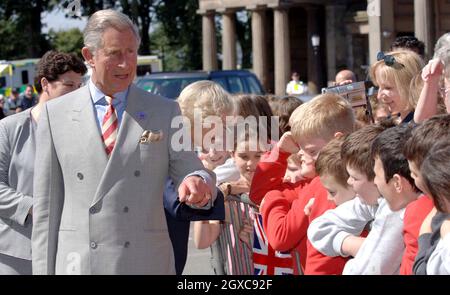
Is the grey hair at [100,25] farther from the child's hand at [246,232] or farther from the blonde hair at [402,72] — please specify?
the blonde hair at [402,72]

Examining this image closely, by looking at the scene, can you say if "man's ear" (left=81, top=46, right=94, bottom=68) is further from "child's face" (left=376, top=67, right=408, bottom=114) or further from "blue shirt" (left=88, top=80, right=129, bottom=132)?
"child's face" (left=376, top=67, right=408, bottom=114)

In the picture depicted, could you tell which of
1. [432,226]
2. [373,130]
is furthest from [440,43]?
[432,226]

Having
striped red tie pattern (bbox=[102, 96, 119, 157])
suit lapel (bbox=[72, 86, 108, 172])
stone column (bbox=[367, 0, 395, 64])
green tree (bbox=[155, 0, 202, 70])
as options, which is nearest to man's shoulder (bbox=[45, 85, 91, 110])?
suit lapel (bbox=[72, 86, 108, 172])

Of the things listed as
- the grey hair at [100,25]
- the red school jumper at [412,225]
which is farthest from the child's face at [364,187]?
the grey hair at [100,25]

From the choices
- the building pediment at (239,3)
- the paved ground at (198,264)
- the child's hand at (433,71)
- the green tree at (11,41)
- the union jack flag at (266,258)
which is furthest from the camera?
the green tree at (11,41)

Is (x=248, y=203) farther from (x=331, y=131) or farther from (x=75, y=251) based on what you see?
(x=75, y=251)

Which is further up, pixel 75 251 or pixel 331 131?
pixel 331 131

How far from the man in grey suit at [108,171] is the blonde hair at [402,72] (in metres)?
2.22

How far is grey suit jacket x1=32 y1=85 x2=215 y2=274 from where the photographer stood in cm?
469

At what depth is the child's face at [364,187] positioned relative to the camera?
489cm

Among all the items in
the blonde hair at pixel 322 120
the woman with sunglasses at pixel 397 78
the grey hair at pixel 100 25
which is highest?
the grey hair at pixel 100 25
